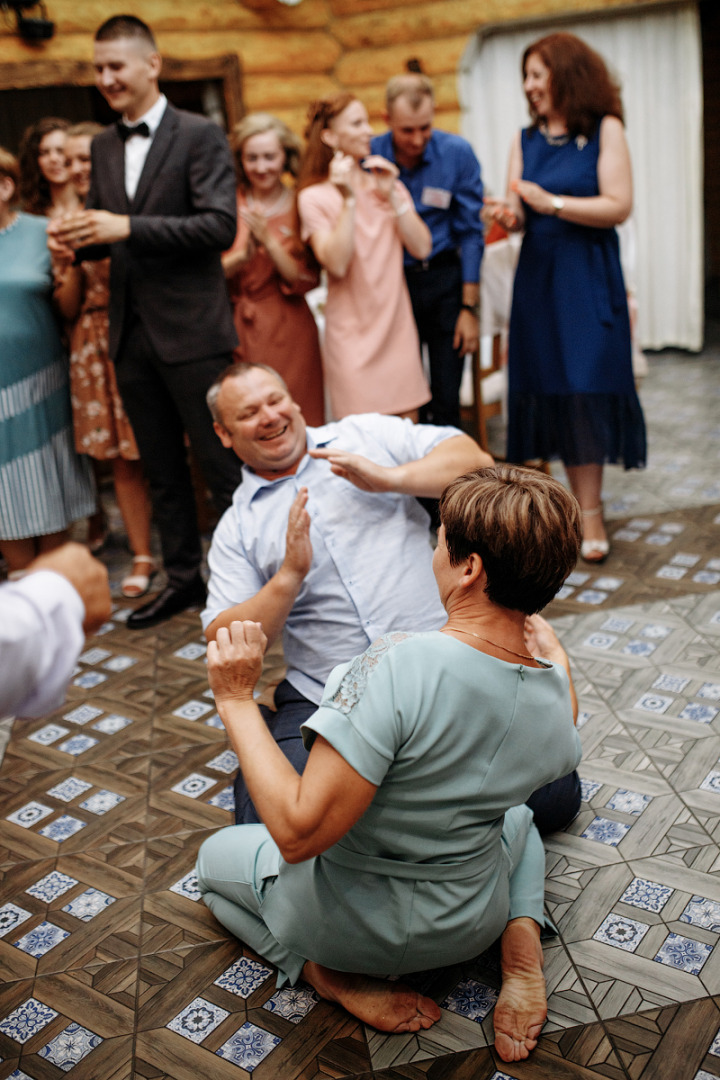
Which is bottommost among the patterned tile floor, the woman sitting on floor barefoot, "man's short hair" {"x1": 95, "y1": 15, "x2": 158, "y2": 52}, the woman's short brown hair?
the patterned tile floor

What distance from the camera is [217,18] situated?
5293 mm

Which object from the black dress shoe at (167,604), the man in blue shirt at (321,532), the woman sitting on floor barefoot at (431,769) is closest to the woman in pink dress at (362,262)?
the black dress shoe at (167,604)

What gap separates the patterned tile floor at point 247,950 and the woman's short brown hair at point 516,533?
69 cm

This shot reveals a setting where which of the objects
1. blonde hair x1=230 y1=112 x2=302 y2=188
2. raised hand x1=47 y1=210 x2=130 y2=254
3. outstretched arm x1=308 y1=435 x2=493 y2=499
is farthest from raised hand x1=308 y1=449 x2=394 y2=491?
blonde hair x1=230 y1=112 x2=302 y2=188

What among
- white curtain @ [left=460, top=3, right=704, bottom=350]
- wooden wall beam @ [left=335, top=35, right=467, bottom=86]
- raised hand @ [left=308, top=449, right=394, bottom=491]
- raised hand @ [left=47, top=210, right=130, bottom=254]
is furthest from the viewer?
white curtain @ [left=460, top=3, right=704, bottom=350]

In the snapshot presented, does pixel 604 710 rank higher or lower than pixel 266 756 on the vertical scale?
lower

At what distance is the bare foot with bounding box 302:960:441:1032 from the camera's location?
4.85ft

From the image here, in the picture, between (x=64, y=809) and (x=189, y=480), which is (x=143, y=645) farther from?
(x=64, y=809)

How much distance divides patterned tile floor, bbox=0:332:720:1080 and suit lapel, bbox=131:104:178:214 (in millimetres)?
1392

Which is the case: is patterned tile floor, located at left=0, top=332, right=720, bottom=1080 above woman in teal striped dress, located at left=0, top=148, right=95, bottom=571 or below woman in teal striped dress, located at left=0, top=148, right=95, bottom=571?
below

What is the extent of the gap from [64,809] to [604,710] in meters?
1.30

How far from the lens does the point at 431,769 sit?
4.16 ft

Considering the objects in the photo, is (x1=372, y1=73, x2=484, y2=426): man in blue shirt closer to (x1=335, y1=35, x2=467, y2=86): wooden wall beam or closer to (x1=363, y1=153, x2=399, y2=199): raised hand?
(x1=363, y1=153, x2=399, y2=199): raised hand

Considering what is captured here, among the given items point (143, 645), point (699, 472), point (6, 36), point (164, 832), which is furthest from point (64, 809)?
point (6, 36)
